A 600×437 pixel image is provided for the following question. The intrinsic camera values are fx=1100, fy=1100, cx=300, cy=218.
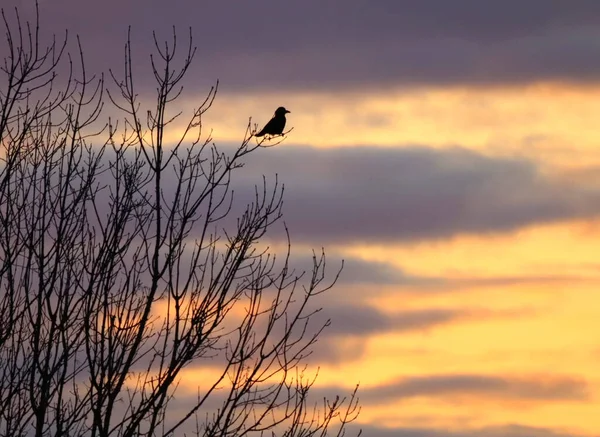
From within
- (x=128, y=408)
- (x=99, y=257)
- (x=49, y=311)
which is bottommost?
(x=128, y=408)

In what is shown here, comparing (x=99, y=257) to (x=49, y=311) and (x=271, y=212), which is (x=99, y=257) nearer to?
(x=49, y=311)

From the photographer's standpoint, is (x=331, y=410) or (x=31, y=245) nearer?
(x=31, y=245)

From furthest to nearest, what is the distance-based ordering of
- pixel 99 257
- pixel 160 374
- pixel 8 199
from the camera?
pixel 8 199
pixel 99 257
pixel 160 374

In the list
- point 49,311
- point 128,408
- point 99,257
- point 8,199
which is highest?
point 8,199

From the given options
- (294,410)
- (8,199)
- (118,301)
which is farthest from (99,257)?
(294,410)

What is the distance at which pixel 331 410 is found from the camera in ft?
36.1

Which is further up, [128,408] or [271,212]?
[271,212]

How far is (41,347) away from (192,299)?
4.65 ft

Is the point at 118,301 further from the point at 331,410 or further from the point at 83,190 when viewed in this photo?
the point at 331,410

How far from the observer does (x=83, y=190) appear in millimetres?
10703

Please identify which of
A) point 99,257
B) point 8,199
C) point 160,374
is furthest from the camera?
point 8,199

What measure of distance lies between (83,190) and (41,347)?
1.85 meters

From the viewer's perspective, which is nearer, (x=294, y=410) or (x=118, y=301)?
(x=118, y=301)

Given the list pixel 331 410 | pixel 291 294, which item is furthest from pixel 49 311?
pixel 331 410
